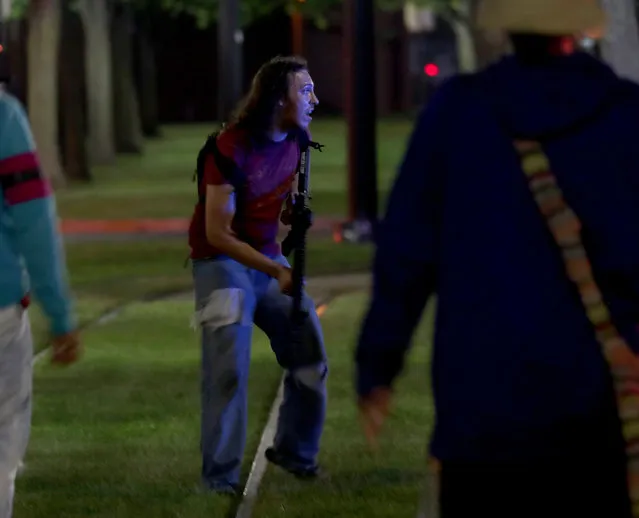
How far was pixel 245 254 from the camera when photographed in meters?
6.81

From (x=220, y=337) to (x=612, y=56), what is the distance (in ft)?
31.8

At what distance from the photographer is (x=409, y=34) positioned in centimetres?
8688

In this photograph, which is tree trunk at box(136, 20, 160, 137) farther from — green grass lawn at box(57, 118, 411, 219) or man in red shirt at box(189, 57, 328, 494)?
man in red shirt at box(189, 57, 328, 494)

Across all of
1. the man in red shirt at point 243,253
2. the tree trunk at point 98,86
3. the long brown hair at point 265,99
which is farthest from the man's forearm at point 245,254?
the tree trunk at point 98,86

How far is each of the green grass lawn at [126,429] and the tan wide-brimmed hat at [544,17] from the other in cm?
363

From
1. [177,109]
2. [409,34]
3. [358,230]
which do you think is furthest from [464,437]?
[409,34]

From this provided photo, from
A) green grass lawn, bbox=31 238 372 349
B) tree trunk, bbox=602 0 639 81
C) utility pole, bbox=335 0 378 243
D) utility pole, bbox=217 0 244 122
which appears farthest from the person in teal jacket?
utility pole, bbox=217 0 244 122

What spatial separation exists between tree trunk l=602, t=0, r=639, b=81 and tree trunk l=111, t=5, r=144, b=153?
25974 millimetres

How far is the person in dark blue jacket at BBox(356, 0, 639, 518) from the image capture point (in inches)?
136

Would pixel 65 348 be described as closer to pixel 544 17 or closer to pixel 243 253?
pixel 243 253

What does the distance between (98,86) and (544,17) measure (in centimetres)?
3311

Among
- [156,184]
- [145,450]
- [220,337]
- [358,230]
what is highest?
[220,337]

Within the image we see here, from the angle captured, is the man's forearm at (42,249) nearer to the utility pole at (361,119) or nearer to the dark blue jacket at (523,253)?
the dark blue jacket at (523,253)

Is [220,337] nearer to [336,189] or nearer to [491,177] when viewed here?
[491,177]
